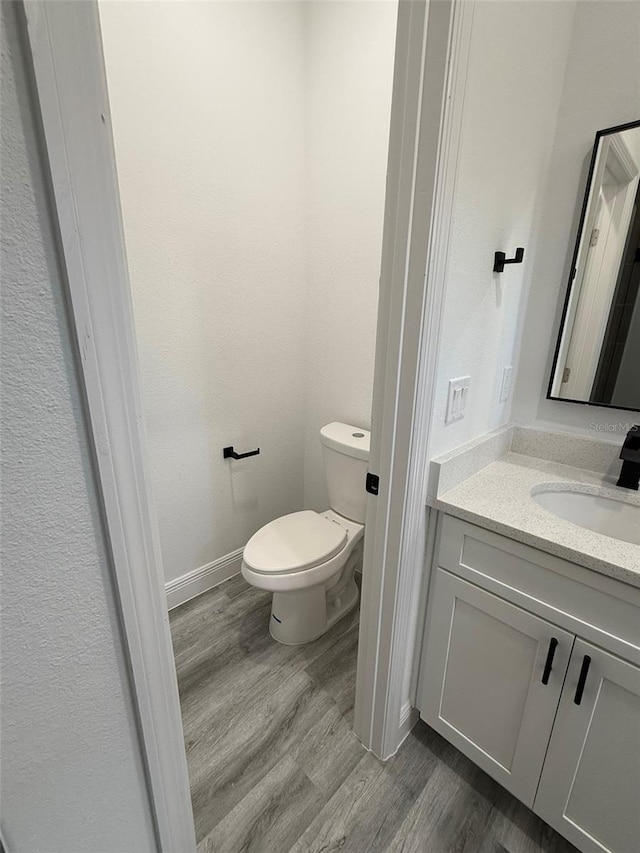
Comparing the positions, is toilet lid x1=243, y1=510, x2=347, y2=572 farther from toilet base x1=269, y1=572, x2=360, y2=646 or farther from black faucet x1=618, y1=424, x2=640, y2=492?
black faucet x1=618, y1=424, x2=640, y2=492

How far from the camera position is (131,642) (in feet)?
1.79

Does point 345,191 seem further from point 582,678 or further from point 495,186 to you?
point 582,678

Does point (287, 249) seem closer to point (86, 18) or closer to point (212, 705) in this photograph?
point (86, 18)

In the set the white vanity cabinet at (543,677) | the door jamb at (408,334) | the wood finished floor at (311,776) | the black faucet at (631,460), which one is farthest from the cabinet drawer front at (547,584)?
the wood finished floor at (311,776)

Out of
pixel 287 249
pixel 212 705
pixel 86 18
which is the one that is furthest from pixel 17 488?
pixel 287 249

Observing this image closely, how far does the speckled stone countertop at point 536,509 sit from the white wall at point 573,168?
7.0 inches

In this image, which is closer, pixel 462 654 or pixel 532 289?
pixel 462 654

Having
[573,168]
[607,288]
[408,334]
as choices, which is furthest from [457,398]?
[573,168]

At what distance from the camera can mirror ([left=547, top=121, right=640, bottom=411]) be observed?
111cm

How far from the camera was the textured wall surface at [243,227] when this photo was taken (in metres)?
1.38

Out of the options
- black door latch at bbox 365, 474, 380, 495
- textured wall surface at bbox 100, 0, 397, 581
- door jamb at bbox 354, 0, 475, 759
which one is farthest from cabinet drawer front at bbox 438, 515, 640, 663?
textured wall surface at bbox 100, 0, 397, 581

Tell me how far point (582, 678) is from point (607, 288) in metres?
1.06

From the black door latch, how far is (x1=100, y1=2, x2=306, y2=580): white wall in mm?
966

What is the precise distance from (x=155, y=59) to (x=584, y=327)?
5.51 feet
